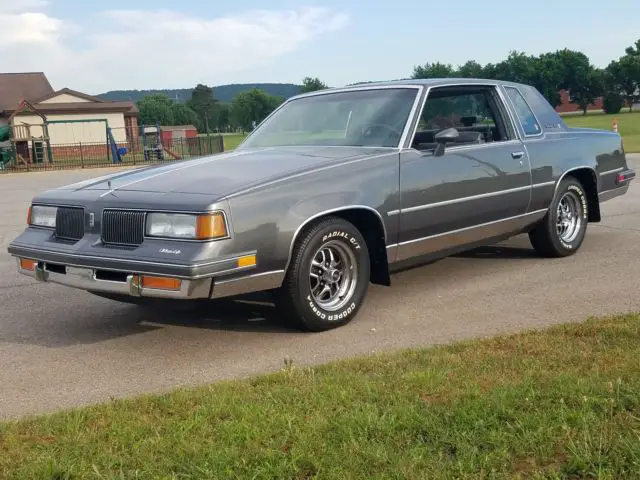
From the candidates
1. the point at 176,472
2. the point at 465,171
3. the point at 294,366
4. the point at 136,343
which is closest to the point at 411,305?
the point at 465,171

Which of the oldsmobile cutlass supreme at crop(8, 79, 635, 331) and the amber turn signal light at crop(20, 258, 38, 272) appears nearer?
the oldsmobile cutlass supreme at crop(8, 79, 635, 331)

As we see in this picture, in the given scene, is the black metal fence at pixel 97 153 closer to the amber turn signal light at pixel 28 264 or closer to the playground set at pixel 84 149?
the playground set at pixel 84 149

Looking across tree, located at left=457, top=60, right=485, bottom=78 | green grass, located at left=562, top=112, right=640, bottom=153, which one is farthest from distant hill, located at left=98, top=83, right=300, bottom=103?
green grass, located at left=562, top=112, right=640, bottom=153

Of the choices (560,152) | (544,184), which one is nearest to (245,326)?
(544,184)

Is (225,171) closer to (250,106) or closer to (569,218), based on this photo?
(569,218)

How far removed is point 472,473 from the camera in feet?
9.07

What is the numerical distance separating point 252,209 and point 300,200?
36 cm

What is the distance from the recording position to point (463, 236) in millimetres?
5980

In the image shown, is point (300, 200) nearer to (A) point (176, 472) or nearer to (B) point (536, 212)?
(A) point (176, 472)

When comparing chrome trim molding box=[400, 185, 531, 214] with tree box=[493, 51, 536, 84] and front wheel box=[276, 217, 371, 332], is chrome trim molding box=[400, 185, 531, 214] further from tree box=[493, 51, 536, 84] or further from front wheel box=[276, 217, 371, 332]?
tree box=[493, 51, 536, 84]

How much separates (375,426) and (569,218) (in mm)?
4837

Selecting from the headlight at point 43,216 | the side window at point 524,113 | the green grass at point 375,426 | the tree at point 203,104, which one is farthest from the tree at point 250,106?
the green grass at point 375,426

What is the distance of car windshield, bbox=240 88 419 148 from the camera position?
581 cm

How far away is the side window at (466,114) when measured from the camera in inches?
242
